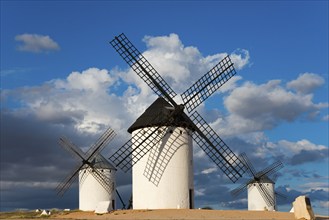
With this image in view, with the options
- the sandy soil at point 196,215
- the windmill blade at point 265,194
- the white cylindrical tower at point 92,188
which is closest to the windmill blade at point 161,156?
the sandy soil at point 196,215

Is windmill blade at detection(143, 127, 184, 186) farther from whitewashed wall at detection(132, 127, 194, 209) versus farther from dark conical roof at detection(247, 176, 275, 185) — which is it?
dark conical roof at detection(247, 176, 275, 185)

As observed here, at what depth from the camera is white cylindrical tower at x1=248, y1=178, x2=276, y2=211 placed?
5362 cm

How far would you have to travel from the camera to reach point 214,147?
32000 millimetres

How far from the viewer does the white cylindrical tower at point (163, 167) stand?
103 feet

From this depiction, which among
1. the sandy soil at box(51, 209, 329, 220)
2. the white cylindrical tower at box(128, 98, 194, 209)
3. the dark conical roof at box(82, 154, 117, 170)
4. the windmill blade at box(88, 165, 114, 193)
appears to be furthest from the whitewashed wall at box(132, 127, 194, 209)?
the dark conical roof at box(82, 154, 117, 170)

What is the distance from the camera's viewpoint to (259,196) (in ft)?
178

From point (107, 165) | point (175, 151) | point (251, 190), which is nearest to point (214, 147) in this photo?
point (175, 151)

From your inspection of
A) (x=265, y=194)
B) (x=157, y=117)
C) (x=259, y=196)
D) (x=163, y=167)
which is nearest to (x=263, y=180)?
(x=265, y=194)

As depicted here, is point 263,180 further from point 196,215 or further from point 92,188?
point 196,215

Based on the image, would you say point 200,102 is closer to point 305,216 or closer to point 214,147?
point 214,147

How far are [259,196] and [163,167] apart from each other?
85.6 ft

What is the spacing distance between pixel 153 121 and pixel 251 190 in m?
27.0

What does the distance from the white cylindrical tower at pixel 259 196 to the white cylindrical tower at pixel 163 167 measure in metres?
23.6

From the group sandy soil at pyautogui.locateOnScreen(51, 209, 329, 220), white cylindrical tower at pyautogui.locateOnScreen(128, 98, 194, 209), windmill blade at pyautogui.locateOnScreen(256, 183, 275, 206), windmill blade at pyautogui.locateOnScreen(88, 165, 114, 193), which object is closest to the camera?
sandy soil at pyautogui.locateOnScreen(51, 209, 329, 220)
